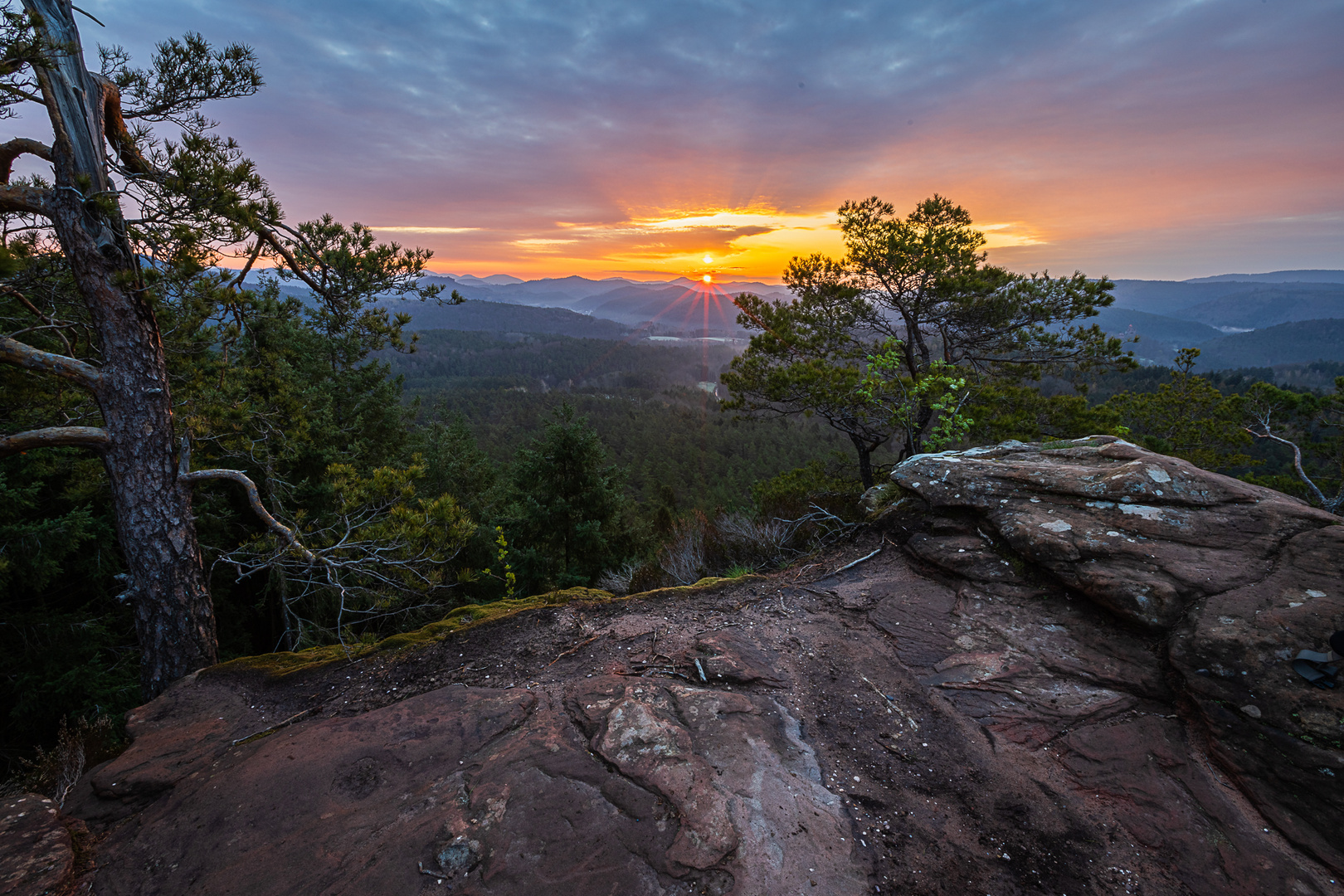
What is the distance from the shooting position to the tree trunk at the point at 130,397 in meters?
3.76

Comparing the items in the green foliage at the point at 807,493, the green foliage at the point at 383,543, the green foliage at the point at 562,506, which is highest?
the green foliage at the point at 383,543

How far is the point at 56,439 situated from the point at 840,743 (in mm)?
6257

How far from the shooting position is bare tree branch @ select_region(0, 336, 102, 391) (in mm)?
3584

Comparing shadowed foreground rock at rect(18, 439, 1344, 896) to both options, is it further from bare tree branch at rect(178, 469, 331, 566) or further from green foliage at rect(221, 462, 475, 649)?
bare tree branch at rect(178, 469, 331, 566)

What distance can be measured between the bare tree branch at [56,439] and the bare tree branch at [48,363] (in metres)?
0.36

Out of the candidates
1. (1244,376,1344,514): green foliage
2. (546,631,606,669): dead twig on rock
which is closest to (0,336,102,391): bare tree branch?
(546,631,606,669): dead twig on rock

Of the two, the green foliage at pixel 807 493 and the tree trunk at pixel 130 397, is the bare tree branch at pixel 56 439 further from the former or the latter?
the green foliage at pixel 807 493

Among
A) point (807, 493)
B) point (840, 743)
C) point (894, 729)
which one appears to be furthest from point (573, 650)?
point (807, 493)

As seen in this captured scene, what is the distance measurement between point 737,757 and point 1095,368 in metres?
11.7

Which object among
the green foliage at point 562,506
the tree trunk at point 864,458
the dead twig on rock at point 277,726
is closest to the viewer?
the dead twig on rock at point 277,726

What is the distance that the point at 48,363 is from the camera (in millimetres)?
3801

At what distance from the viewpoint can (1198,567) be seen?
11.8 ft

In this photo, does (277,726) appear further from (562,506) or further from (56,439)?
(562,506)

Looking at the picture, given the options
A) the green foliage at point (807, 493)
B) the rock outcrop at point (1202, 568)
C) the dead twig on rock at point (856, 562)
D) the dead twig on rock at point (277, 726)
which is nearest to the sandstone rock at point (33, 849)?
the dead twig on rock at point (277, 726)
